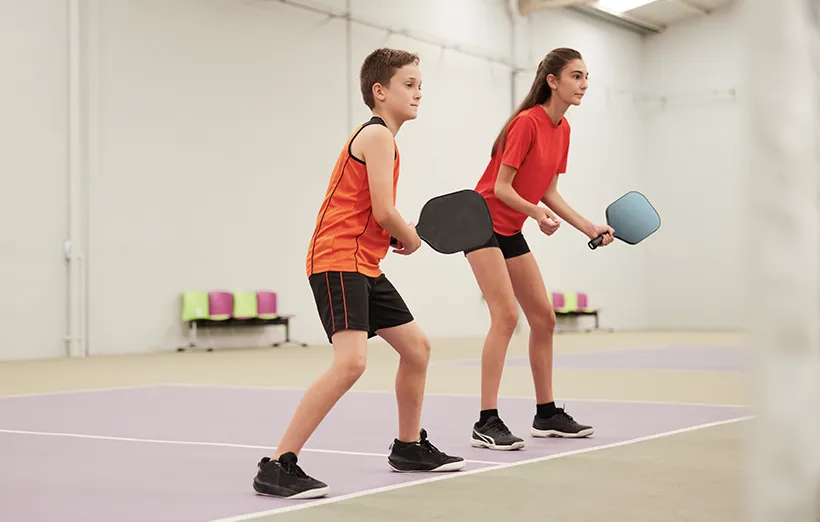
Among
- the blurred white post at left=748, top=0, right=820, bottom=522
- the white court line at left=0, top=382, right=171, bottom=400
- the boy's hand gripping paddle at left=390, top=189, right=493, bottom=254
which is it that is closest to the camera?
the blurred white post at left=748, top=0, right=820, bottom=522

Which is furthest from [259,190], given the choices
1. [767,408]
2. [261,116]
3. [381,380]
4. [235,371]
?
[767,408]

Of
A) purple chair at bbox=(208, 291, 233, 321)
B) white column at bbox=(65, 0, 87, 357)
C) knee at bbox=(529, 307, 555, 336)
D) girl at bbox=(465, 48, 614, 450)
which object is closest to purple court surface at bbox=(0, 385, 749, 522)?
girl at bbox=(465, 48, 614, 450)

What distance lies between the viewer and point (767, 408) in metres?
1.04

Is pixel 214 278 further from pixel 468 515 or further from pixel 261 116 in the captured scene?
pixel 468 515

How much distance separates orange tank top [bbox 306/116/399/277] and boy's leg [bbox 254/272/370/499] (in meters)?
0.06

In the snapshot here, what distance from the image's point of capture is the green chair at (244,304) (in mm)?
16562

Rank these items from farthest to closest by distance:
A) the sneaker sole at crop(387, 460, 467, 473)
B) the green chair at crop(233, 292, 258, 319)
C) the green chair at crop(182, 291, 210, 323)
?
the green chair at crop(233, 292, 258, 319), the green chair at crop(182, 291, 210, 323), the sneaker sole at crop(387, 460, 467, 473)

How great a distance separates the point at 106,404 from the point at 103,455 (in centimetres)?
266

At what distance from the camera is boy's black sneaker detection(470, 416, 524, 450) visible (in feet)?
16.1

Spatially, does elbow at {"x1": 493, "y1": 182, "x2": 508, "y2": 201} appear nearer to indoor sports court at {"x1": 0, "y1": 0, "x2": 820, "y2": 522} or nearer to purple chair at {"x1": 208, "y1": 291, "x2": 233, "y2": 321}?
indoor sports court at {"x1": 0, "y1": 0, "x2": 820, "y2": 522}

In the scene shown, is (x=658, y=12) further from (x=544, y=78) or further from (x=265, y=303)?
(x=544, y=78)

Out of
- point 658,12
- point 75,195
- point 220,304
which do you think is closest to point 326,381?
point 75,195

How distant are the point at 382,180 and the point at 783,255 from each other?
2.85m

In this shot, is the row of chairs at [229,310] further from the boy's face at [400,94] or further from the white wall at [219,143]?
the boy's face at [400,94]
